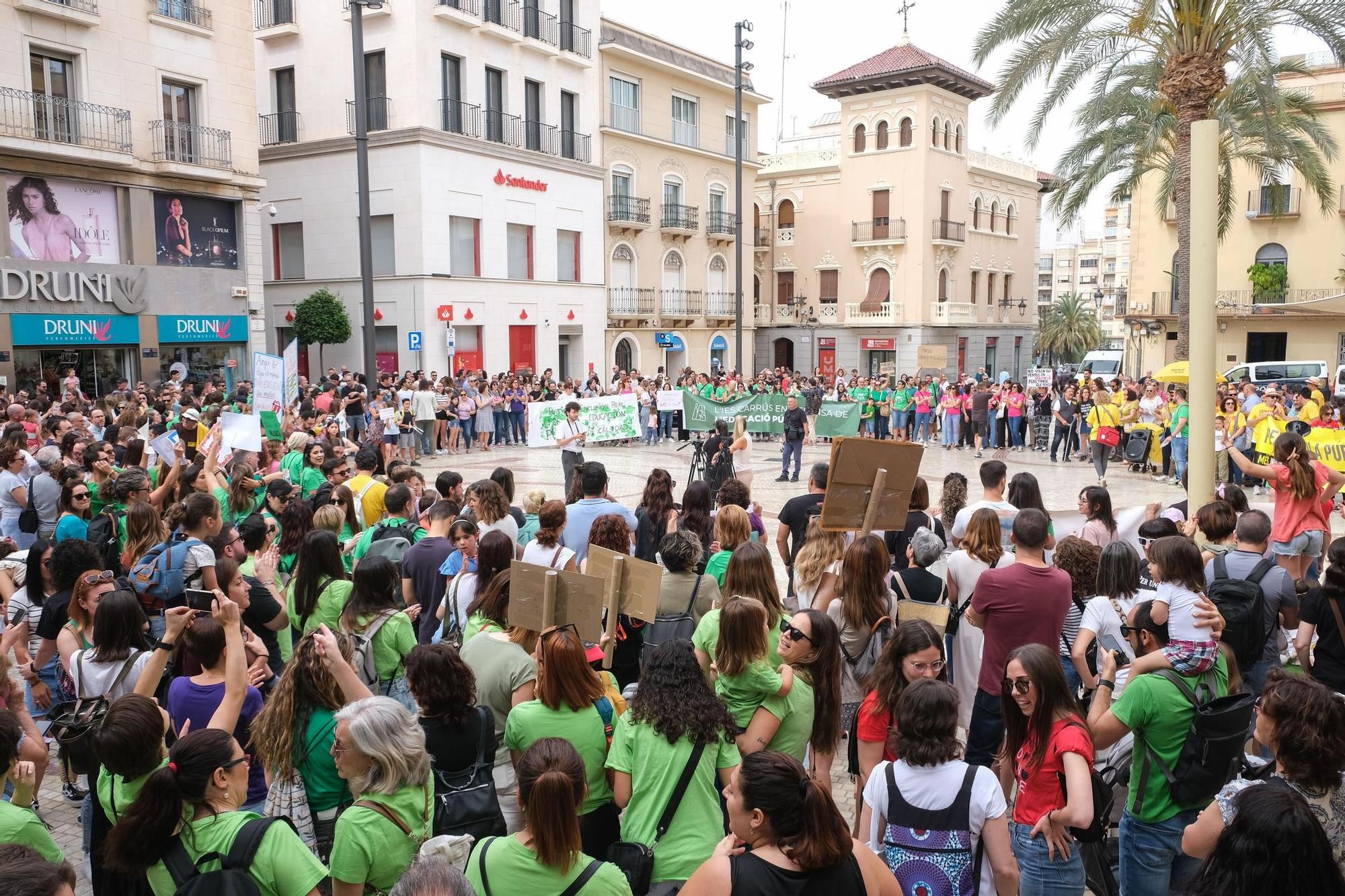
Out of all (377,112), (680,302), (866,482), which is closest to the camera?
(866,482)

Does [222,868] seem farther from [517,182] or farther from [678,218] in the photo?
[678,218]

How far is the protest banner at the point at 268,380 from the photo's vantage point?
43.7ft

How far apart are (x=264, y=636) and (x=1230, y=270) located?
4238 centimetres

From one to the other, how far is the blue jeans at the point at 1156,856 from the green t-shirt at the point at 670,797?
1713 millimetres

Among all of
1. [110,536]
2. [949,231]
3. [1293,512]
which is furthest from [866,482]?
[949,231]

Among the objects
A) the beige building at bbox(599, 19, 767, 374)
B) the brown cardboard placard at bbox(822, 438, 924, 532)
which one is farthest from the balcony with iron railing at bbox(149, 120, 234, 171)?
the brown cardboard placard at bbox(822, 438, 924, 532)

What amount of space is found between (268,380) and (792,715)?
11.1m

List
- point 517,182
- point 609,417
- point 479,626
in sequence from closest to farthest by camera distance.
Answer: point 479,626 < point 609,417 < point 517,182

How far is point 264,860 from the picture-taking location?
9.93 ft

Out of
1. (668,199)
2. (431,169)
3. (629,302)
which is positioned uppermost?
(668,199)

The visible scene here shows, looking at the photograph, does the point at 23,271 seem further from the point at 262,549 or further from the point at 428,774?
the point at 428,774

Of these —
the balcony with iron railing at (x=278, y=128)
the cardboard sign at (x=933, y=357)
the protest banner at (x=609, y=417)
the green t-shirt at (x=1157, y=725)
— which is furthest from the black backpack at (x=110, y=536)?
the cardboard sign at (x=933, y=357)

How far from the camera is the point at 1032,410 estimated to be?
23.2m

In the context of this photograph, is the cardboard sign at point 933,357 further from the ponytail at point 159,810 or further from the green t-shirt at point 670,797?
the ponytail at point 159,810
